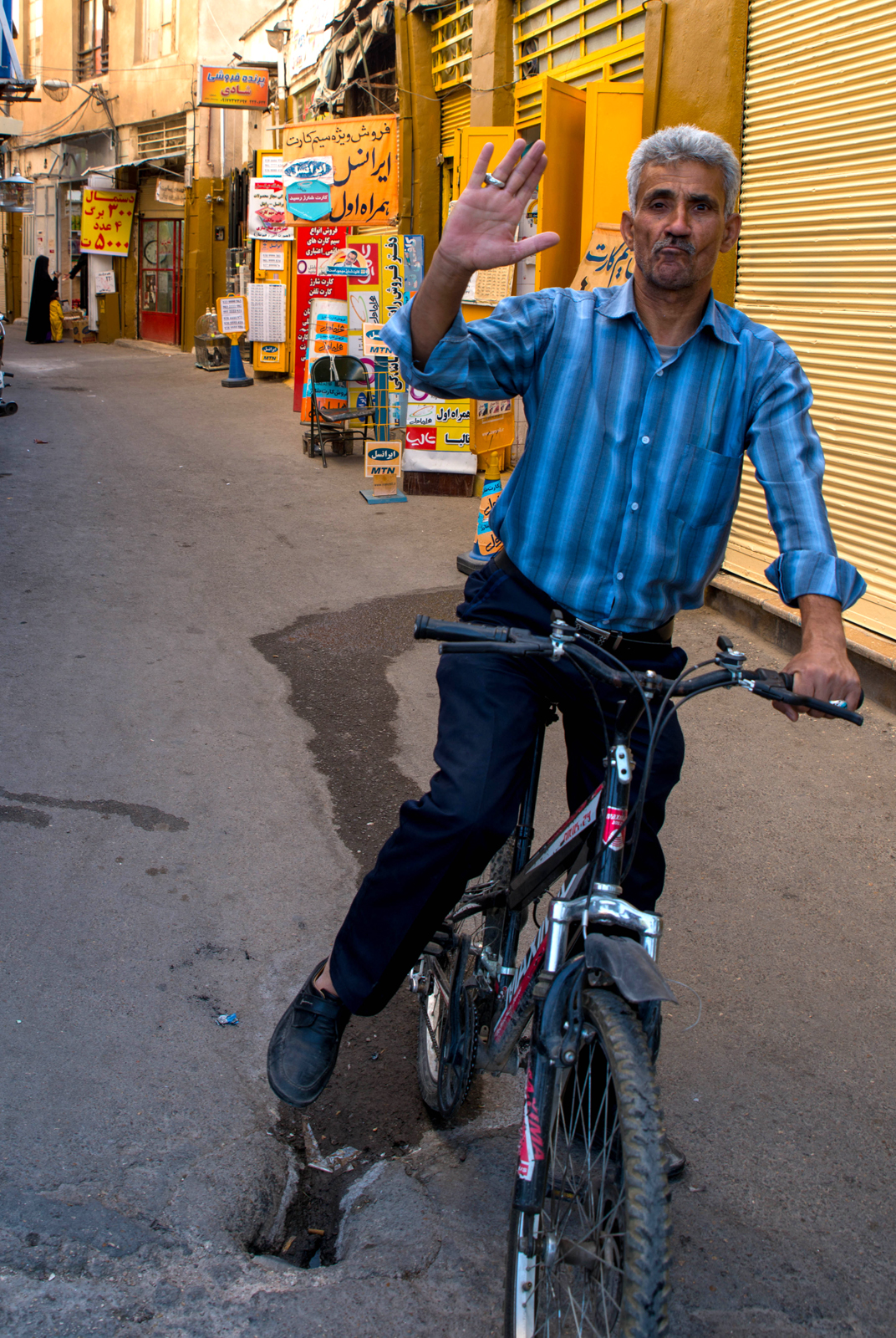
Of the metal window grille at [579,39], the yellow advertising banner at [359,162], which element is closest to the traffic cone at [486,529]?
the metal window grille at [579,39]

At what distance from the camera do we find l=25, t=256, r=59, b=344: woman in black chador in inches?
987

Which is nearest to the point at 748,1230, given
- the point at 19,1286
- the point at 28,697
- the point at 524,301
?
the point at 19,1286

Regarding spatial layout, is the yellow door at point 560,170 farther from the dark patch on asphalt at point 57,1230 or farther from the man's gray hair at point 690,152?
the dark patch on asphalt at point 57,1230

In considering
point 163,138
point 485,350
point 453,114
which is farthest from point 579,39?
point 163,138

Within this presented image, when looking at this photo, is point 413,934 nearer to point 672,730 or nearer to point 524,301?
point 672,730

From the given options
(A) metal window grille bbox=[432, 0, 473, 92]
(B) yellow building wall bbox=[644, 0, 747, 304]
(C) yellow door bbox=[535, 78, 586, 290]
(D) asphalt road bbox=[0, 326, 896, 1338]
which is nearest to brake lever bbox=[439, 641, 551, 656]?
(D) asphalt road bbox=[0, 326, 896, 1338]

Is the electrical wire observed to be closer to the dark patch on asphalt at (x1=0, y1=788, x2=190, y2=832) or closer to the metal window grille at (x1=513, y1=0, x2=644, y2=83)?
A: the metal window grille at (x1=513, y1=0, x2=644, y2=83)

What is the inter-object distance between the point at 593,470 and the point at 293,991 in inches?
69.4

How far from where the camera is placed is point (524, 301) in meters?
2.41

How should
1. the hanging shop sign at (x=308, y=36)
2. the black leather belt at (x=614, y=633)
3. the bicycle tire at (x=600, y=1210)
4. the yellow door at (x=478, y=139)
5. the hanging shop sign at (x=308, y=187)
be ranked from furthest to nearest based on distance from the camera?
1. the hanging shop sign at (x=308, y=36)
2. the hanging shop sign at (x=308, y=187)
3. the yellow door at (x=478, y=139)
4. the black leather belt at (x=614, y=633)
5. the bicycle tire at (x=600, y=1210)

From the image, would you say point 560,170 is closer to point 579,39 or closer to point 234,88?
point 579,39

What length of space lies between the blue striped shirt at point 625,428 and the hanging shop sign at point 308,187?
1123 cm

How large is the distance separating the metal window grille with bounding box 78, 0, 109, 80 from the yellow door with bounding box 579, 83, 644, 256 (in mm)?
23371

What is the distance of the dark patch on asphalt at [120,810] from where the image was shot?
4.20 m
